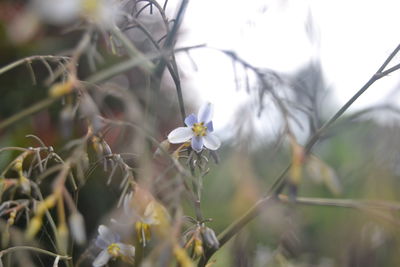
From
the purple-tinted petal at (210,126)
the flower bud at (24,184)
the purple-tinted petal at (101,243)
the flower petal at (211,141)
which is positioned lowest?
the purple-tinted petal at (101,243)

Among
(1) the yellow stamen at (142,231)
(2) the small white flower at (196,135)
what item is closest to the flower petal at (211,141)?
(2) the small white flower at (196,135)

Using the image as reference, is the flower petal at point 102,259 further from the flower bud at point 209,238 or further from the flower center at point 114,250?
the flower bud at point 209,238

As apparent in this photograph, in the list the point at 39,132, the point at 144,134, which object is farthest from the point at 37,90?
the point at 144,134

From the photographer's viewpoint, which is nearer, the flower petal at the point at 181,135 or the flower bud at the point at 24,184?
the flower bud at the point at 24,184

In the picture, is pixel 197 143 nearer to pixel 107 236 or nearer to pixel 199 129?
pixel 199 129

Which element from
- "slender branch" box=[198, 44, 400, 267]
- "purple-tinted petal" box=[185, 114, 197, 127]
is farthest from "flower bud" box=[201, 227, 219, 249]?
"purple-tinted petal" box=[185, 114, 197, 127]

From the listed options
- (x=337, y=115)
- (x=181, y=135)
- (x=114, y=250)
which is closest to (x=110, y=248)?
(x=114, y=250)

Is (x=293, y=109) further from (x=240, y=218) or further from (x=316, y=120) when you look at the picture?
(x=240, y=218)

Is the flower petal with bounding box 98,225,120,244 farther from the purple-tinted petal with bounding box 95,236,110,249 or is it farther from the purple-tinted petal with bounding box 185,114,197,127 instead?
the purple-tinted petal with bounding box 185,114,197,127
